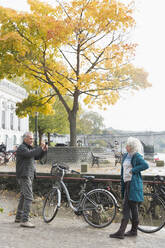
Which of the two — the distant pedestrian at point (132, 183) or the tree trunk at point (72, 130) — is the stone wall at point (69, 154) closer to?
the tree trunk at point (72, 130)

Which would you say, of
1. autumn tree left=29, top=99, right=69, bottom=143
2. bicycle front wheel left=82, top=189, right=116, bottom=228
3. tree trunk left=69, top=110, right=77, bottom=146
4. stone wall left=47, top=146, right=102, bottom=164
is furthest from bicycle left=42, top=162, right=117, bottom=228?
autumn tree left=29, top=99, right=69, bottom=143

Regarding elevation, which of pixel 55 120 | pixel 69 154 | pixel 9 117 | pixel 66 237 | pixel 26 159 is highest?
pixel 9 117

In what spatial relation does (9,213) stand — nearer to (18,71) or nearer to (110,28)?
(18,71)

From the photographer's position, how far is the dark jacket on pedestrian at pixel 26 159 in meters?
6.47

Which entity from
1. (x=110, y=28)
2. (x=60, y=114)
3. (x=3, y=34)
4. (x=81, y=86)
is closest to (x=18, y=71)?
(x=3, y=34)

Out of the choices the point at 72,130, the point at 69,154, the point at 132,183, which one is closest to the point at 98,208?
the point at 132,183

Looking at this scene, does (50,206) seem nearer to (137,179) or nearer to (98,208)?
(98,208)

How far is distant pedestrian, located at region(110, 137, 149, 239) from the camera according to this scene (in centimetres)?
570

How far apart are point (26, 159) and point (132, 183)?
2241 mm

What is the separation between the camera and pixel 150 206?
645cm

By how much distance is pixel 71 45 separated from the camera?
19.7 m

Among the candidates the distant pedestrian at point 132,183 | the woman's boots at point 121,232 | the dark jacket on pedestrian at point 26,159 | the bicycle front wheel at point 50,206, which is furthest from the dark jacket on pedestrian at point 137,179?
the dark jacket on pedestrian at point 26,159

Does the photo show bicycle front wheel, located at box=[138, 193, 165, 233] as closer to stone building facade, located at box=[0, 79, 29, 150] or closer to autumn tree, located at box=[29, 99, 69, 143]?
stone building facade, located at box=[0, 79, 29, 150]

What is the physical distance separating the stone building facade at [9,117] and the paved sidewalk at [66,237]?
36002 mm
